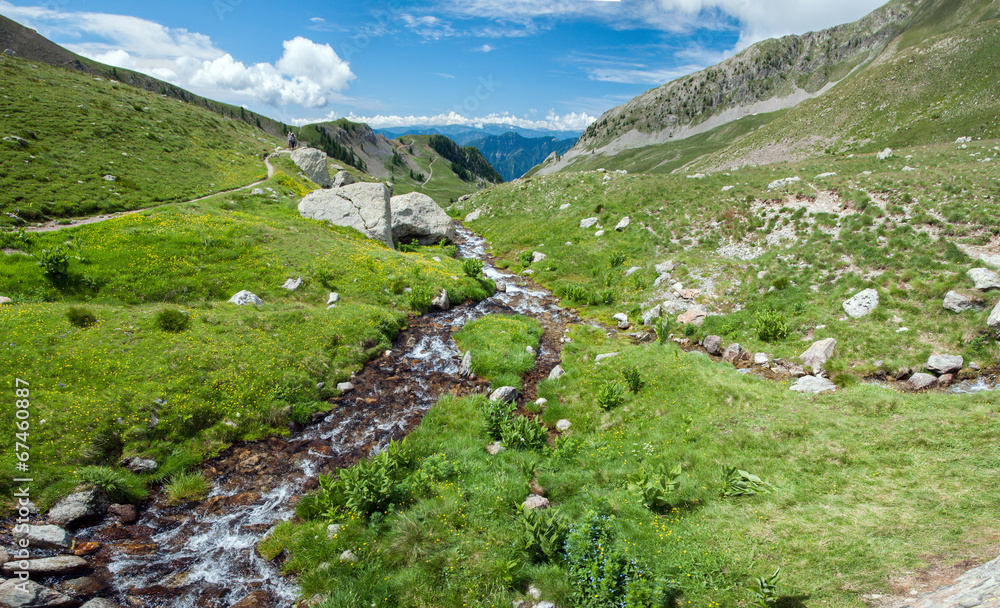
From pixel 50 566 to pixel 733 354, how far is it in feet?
83.9

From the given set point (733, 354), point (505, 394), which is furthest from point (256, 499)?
point (733, 354)

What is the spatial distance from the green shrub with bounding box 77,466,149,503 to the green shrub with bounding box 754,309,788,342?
1063 inches

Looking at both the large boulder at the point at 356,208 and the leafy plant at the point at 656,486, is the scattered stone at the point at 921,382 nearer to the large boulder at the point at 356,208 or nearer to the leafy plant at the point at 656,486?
the leafy plant at the point at 656,486

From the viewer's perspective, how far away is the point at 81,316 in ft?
52.3

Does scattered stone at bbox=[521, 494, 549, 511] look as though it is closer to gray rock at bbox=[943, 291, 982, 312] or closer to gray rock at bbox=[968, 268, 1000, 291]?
gray rock at bbox=[943, 291, 982, 312]

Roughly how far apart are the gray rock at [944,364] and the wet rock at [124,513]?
96.5 ft

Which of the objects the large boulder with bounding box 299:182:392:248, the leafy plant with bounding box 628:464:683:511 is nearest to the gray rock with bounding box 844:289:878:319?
the leafy plant with bounding box 628:464:683:511

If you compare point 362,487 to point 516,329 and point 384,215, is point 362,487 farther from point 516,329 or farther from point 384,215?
point 384,215

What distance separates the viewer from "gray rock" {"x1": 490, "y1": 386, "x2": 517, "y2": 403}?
17.7 m

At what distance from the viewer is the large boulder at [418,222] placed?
43.8 m

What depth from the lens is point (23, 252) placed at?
19906mm

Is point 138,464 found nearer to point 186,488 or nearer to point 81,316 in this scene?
point 186,488


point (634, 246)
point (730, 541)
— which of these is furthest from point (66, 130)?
point (730, 541)

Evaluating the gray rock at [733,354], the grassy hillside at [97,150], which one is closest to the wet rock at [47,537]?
the grassy hillside at [97,150]
